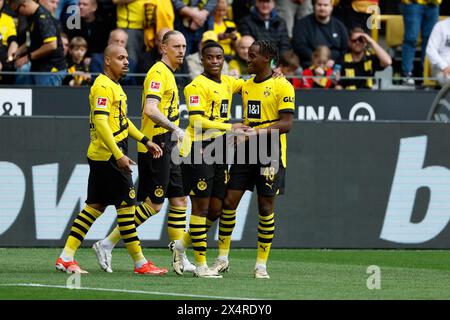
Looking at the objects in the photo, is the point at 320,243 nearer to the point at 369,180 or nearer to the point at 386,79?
the point at 369,180

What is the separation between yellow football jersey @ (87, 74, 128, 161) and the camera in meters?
11.7

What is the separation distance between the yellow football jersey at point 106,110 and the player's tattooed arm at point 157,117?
0.27 m

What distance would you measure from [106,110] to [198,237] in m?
1.53

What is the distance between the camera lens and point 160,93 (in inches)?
471

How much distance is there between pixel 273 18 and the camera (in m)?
18.6

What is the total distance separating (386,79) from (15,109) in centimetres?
541

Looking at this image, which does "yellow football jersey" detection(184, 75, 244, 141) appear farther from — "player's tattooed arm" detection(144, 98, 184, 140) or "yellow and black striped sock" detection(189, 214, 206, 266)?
"yellow and black striped sock" detection(189, 214, 206, 266)


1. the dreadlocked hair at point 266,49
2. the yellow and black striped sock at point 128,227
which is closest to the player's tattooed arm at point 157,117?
the yellow and black striped sock at point 128,227

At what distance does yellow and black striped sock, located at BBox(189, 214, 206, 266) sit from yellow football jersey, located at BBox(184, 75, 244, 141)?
80cm

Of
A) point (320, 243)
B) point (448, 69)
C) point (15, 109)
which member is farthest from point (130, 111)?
point (448, 69)

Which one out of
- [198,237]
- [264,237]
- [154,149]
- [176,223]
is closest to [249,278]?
[264,237]

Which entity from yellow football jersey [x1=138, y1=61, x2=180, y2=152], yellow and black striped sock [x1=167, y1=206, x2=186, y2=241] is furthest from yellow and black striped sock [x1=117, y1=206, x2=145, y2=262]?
yellow football jersey [x1=138, y1=61, x2=180, y2=152]

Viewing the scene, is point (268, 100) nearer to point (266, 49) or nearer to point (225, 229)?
point (266, 49)

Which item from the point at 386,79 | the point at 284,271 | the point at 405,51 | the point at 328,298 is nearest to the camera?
the point at 328,298
